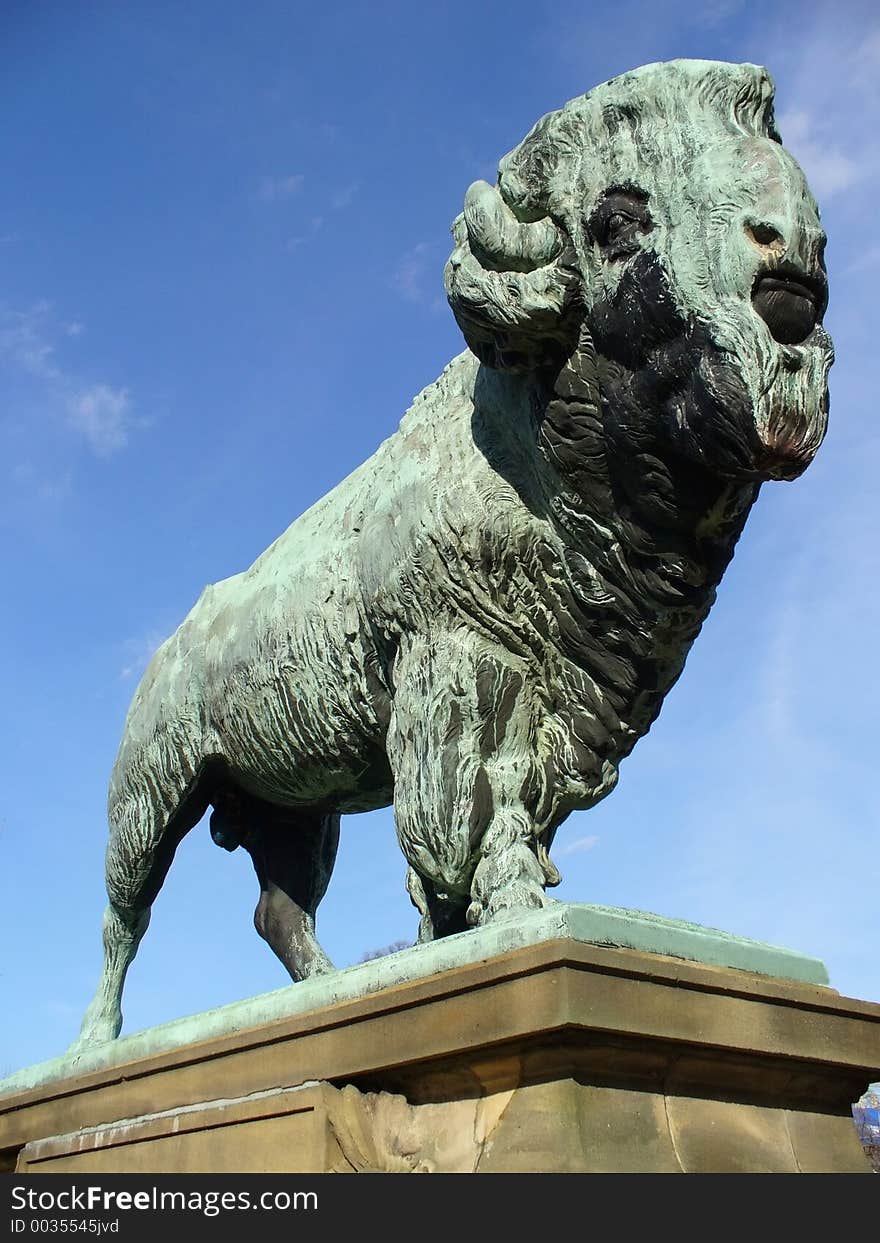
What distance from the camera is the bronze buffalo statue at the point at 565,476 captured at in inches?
150

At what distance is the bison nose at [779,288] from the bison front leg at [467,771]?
1.38 metres

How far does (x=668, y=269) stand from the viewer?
12.7ft

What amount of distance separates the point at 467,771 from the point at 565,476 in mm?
1015

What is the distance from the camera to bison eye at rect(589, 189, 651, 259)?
4031 mm

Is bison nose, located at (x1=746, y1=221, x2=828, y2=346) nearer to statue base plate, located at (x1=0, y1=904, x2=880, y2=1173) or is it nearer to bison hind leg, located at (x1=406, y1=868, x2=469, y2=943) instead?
statue base plate, located at (x1=0, y1=904, x2=880, y2=1173)

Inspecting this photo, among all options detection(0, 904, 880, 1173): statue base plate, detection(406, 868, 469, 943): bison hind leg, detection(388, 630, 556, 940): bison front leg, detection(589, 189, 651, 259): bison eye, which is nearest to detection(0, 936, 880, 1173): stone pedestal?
detection(0, 904, 880, 1173): statue base plate

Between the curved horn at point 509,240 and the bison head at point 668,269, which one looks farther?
the curved horn at point 509,240

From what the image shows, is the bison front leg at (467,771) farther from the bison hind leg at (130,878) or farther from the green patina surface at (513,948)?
the bison hind leg at (130,878)

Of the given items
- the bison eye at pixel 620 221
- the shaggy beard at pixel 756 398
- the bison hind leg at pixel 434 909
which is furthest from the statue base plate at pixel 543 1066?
the bison eye at pixel 620 221

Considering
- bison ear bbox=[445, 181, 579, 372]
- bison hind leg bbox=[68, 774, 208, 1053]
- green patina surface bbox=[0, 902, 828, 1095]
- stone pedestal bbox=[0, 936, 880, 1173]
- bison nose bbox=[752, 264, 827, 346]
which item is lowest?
stone pedestal bbox=[0, 936, 880, 1173]

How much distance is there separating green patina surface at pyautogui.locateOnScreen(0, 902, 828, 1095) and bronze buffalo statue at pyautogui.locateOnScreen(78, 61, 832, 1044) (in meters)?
0.36
